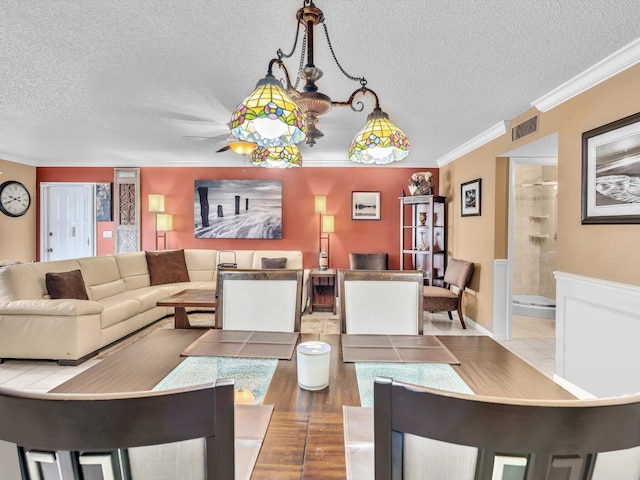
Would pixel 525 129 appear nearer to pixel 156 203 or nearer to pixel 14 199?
pixel 156 203

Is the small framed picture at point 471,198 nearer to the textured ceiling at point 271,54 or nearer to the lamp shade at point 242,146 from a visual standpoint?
the textured ceiling at point 271,54

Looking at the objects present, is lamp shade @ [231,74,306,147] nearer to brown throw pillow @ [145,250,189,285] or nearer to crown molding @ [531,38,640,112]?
Answer: crown molding @ [531,38,640,112]

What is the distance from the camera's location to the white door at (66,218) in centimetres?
582

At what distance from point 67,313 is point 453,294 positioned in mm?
4266

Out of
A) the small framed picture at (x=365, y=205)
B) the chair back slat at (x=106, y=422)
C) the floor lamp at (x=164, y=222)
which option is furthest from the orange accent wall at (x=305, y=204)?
the chair back slat at (x=106, y=422)

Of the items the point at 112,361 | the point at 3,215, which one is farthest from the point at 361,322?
the point at 3,215

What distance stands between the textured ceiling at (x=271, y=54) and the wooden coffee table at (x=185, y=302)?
192 centimetres

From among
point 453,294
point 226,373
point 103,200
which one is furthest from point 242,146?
point 103,200

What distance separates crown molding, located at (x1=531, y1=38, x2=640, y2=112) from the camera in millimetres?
2081

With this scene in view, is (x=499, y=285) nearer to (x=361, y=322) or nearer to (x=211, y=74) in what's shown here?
(x=361, y=322)

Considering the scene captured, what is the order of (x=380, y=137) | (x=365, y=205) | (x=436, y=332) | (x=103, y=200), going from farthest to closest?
(x=103, y=200)
(x=365, y=205)
(x=436, y=332)
(x=380, y=137)

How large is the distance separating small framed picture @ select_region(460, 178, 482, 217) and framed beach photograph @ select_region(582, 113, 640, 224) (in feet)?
5.64

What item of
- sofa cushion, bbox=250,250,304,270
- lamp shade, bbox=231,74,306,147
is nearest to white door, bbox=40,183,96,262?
sofa cushion, bbox=250,250,304,270

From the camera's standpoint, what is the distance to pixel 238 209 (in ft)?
18.6
